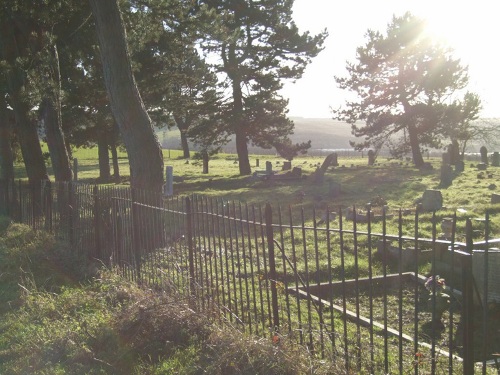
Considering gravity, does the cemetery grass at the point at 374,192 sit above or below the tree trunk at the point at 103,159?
below

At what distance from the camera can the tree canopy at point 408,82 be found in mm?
35594

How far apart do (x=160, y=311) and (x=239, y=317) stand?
0.92 meters

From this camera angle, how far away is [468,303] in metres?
3.91

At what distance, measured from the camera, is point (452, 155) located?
115ft

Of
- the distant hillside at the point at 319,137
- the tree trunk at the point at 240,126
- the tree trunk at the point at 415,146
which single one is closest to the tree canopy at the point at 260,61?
the tree trunk at the point at 240,126

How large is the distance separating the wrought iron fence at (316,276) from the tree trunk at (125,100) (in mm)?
1375

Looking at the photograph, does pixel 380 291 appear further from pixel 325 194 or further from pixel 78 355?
pixel 325 194

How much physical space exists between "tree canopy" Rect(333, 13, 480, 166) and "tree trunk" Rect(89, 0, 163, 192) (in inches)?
1064

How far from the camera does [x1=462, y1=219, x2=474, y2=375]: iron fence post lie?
12.7 feet

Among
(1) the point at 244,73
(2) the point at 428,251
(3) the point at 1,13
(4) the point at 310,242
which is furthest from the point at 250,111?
(2) the point at 428,251

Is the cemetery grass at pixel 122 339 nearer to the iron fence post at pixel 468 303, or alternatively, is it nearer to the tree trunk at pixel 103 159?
the iron fence post at pixel 468 303

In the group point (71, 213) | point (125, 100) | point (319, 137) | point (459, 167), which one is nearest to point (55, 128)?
point (71, 213)

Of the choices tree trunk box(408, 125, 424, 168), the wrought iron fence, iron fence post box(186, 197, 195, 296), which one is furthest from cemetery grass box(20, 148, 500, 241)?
iron fence post box(186, 197, 195, 296)

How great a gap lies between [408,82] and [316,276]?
1211 inches
